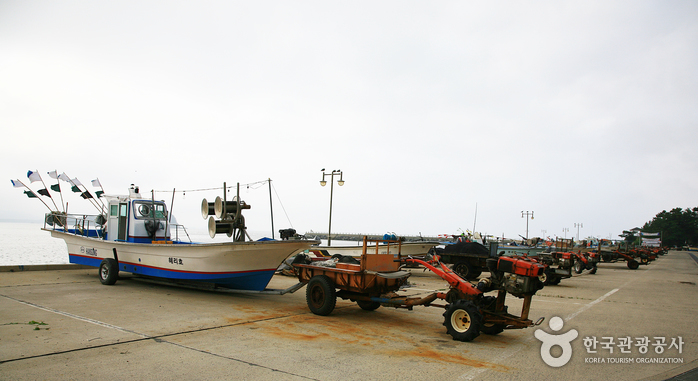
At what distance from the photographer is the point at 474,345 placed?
241 inches

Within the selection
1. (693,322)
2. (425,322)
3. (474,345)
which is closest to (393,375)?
(474,345)

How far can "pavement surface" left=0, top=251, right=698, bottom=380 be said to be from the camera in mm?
4707

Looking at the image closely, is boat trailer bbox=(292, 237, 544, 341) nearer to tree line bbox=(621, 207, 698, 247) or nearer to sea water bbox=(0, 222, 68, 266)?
sea water bbox=(0, 222, 68, 266)

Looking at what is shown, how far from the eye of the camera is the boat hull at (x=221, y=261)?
922 cm

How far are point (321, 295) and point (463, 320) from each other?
113 inches

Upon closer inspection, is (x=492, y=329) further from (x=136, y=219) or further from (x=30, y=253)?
(x=30, y=253)

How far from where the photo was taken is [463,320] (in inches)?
252

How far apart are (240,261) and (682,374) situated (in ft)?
26.0

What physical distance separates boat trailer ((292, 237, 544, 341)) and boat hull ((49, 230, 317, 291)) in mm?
784

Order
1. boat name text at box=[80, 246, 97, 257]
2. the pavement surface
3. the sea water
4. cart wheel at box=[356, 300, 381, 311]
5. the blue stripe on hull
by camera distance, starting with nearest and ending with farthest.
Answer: the pavement surface
cart wheel at box=[356, 300, 381, 311]
the blue stripe on hull
boat name text at box=[80, 246, 97, 257]
the sea water

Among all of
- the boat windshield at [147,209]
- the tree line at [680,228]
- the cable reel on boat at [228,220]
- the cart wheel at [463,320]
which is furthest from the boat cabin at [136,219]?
the tree line at [680,228]

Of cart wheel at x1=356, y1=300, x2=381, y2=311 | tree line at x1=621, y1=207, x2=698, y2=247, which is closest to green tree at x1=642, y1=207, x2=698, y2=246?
tree line at x1=621, y1=207, x2=698, y2=247

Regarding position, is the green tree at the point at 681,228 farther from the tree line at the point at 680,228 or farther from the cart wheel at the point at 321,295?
the cart wheel at the point at 321,295

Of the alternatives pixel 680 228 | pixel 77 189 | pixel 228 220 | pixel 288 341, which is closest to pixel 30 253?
pixel 77 189
